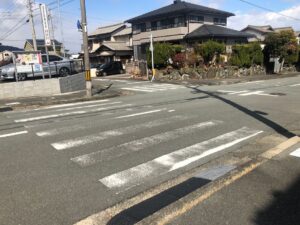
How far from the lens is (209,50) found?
29703 mm

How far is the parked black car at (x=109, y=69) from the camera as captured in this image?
3797cm

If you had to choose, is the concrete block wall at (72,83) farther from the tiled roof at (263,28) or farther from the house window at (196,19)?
the tiled roof at (263,28)

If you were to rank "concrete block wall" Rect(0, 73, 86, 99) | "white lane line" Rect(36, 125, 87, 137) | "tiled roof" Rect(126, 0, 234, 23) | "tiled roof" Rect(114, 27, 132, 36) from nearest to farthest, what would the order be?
"white lane line" Rect(36, 125, 87, 137), "concrete block wall" Rect(0, 73, 86, 99), "tiled roof" Rect(126, 0, 234, 23), "tiled roof" Rect(114, 27, 132, 36)

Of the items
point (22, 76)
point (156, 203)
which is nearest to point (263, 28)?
point (22, 76)

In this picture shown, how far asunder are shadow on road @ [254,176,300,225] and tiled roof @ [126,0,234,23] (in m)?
36.1

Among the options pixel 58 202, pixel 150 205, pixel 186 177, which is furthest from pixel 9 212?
pixel 186 177

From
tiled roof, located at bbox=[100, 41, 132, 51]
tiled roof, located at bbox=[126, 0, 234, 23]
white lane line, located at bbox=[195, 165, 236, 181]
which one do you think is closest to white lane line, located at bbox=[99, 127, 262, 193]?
white lane line, located at bbox=[195, 165, 236, 181]

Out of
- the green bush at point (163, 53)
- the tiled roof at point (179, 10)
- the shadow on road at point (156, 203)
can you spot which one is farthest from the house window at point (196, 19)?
the shadow on road at point (156, 203)

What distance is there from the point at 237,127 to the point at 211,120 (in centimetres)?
109

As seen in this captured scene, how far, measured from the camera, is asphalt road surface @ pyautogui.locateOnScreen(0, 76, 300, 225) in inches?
172

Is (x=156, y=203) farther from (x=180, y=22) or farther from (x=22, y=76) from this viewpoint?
(x=180, y=22)

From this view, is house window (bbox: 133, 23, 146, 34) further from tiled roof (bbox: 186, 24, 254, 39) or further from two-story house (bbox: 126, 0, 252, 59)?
tiled roof (bbox: 186, 24, 254, 39)

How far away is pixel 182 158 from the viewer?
607 cm

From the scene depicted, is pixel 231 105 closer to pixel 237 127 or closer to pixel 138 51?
pixel 237 127
